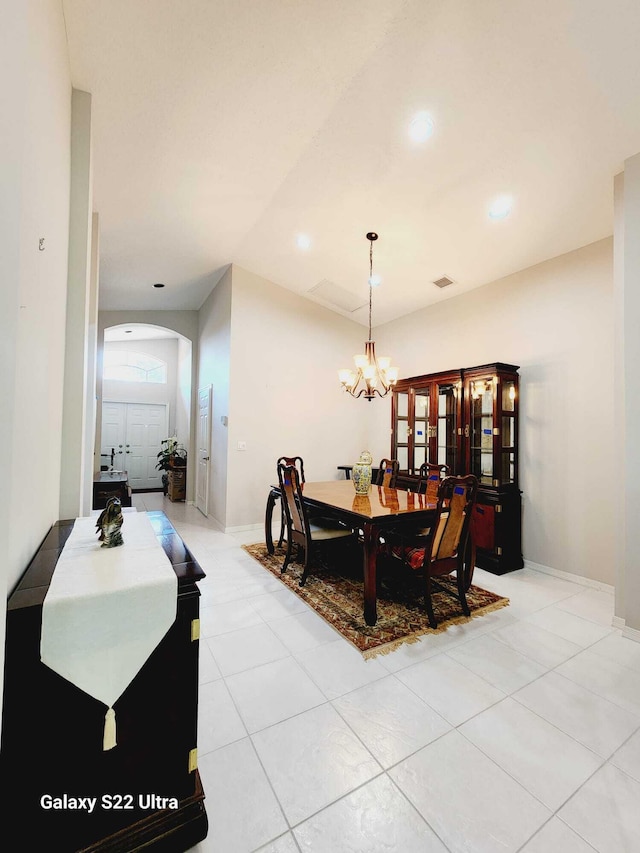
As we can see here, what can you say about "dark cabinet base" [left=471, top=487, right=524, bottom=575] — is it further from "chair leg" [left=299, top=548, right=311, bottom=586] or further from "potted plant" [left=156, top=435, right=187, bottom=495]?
"potted plant" [left=156, top=435, right=187, bottom=495]

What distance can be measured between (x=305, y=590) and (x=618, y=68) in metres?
3.99

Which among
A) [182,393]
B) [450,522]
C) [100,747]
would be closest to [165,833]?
[100,747]

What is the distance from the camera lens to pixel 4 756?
928 mm

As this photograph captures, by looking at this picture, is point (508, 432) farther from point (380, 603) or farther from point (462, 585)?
point (380, 603)

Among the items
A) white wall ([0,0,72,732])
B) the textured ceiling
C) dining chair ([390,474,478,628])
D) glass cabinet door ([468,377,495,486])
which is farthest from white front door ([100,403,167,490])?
dining chair ([390,474,478,628])

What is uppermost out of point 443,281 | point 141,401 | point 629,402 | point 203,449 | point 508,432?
point 443,281

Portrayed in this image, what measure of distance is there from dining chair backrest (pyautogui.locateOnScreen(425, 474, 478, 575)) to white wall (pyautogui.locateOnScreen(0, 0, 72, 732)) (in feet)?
7.29

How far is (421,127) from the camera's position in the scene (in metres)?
2.60

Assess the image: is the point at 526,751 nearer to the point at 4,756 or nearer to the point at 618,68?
the point at 4,756

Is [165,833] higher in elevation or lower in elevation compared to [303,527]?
lower

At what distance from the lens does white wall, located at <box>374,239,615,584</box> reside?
10.7ft

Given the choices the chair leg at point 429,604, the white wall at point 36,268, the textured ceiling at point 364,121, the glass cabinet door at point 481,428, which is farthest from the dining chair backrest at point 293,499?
the textured ceiling at point 364,121

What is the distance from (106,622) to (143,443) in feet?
29.4

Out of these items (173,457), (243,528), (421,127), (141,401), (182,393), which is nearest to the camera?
(421,127)
